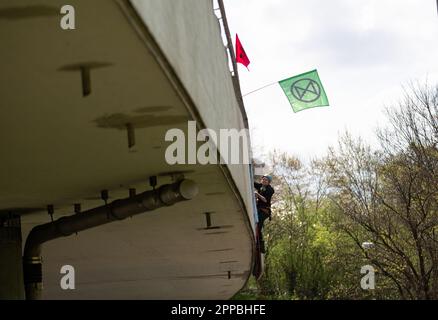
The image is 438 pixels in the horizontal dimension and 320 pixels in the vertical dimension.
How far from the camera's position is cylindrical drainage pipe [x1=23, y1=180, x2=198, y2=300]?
28.1 ft

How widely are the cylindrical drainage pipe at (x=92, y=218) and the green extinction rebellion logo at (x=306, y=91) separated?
6481 millimetres

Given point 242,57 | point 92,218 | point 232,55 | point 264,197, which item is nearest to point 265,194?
point 264,197

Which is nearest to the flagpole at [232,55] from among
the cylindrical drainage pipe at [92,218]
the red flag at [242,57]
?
the cylindrical drainage pipe at [92,218]

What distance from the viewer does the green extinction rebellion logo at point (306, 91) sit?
1580 cm

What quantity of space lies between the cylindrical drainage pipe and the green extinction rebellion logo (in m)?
6.48

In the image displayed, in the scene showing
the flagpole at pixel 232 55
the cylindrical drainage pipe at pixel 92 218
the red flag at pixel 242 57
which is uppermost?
the red flag at pixel 242 57

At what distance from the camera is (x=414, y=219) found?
111 feet

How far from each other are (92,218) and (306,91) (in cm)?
692

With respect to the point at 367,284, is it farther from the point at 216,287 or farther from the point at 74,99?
the point at 74,99

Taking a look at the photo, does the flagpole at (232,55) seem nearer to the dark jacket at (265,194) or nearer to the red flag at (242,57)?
the red flag at (242,57)

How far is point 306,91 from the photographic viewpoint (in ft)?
51.9

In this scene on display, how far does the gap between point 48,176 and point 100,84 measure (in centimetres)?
333
